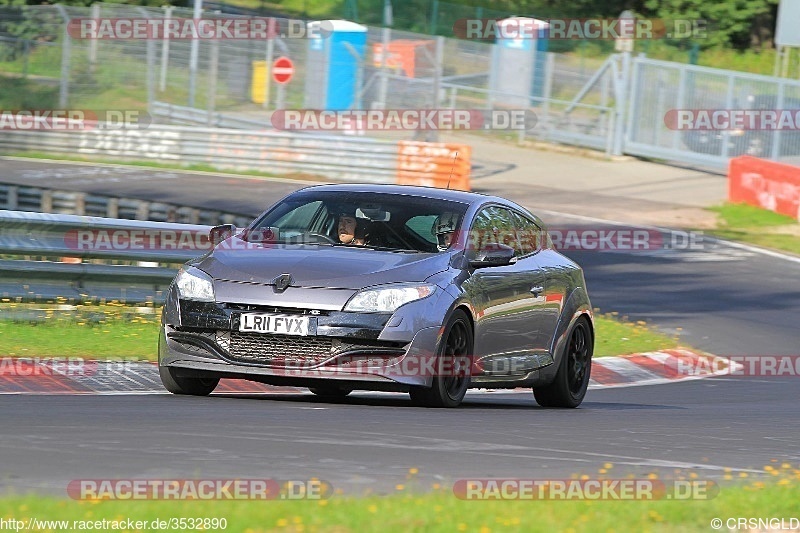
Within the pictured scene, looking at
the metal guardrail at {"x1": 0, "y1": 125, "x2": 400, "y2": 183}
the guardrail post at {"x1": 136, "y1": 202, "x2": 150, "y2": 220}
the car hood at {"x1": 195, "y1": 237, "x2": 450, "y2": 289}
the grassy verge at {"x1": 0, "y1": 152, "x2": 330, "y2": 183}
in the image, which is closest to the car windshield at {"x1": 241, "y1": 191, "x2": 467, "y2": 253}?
the car hood at {"x1": 195, "y1": 237, "x2": 450, "y2": 289}

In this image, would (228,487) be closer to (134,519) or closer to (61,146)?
(134,519)

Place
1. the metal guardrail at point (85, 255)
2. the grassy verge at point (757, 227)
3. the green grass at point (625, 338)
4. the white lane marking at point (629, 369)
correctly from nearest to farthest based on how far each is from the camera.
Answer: the metal guardrail at point (85, 255) → the white lane marking at point (629, 369) → the green grass at point (625, 338) → the grassy verge at point (757, 227)

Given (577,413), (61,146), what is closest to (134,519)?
(577,413)

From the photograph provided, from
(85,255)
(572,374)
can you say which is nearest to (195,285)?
(572,374)

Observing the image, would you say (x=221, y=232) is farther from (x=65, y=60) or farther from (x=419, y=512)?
(x=65, y=60)

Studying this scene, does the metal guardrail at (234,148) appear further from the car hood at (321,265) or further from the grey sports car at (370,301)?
the car hood at (321,265)


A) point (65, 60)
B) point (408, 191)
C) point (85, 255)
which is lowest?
point (65, 60)

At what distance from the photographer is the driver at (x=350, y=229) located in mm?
10406

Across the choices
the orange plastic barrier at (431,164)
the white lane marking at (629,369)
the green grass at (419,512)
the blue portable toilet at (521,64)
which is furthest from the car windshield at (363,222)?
the blue portable toilet at (521,64)

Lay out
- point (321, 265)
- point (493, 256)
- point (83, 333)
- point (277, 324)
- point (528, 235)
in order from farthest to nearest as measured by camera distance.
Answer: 1. point (83, 333)
2. point (528, 235)
3. point (493, 256)
4. point (321, 265)
5. point (277, 324)

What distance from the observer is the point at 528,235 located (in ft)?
38.3

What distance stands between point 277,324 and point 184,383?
42.4 inches

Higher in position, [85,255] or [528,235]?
[528,235]

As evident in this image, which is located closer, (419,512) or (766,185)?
(419,512)
